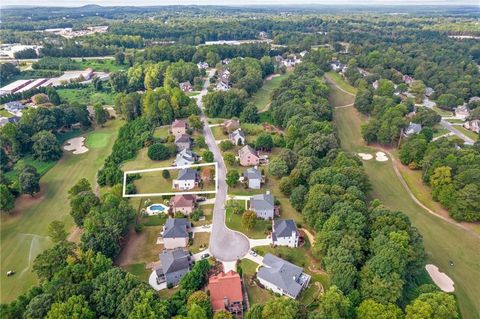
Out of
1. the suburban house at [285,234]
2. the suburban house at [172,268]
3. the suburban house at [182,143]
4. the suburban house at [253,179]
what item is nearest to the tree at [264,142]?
the suburban house at [253,179]

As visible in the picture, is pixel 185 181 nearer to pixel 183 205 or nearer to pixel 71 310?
pixel 183 205

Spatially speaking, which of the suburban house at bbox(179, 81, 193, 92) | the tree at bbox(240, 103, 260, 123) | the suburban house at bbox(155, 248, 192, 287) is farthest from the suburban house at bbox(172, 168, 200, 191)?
the suburban house at bbox(179, 81, 193, 92)

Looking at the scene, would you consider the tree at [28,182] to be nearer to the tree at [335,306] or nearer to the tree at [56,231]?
the tree at [56,231]

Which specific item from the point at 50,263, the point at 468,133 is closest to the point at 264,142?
the point at 50,263

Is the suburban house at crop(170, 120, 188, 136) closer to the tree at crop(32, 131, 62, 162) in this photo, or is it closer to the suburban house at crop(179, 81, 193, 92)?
the tree at crop(32, 131, 62, 162)

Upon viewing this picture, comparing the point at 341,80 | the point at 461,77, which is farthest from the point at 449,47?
the point at 341,80

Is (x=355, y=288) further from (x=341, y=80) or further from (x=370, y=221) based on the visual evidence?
(x=341, y=80)
